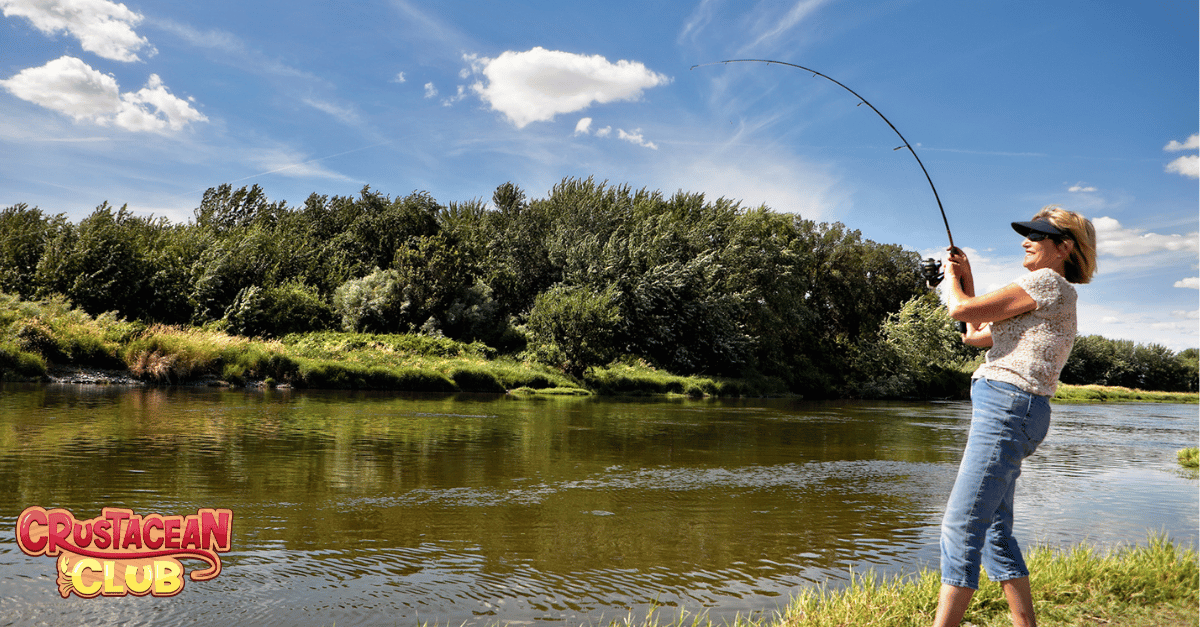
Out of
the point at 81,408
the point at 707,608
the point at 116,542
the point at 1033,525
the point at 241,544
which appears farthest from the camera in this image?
the point at 81,408

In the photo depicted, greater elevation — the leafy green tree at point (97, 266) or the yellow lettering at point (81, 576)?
the leafy green tree at point (97, 266)

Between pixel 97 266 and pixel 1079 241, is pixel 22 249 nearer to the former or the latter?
pixel 97 266

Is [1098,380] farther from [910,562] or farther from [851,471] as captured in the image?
[910,562]

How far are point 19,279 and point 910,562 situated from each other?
37936 mm

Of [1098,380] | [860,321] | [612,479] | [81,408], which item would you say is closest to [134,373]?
[81,408]

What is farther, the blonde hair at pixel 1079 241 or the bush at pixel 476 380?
the bush at pixel 476 380

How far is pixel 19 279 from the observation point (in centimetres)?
3159

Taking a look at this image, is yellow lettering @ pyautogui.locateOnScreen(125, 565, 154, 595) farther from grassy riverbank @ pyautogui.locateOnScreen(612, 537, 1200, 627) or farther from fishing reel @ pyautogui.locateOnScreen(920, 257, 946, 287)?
fishing reel @ pyautogui.locateOnScreen(920, 257, 946, 287)

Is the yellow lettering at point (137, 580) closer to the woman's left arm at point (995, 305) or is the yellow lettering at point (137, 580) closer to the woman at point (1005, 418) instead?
the woman at point (1005, 418)

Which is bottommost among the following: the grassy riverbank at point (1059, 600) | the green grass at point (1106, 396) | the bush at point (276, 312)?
the green grass at point (1106, 396)

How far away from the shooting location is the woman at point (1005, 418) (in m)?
3.27

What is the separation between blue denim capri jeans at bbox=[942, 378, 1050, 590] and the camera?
3264 millimetres

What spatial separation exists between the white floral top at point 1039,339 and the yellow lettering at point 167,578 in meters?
4.79

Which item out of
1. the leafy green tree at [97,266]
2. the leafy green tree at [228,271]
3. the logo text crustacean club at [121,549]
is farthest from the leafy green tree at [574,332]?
the logo text crustacean club at [121,549]
